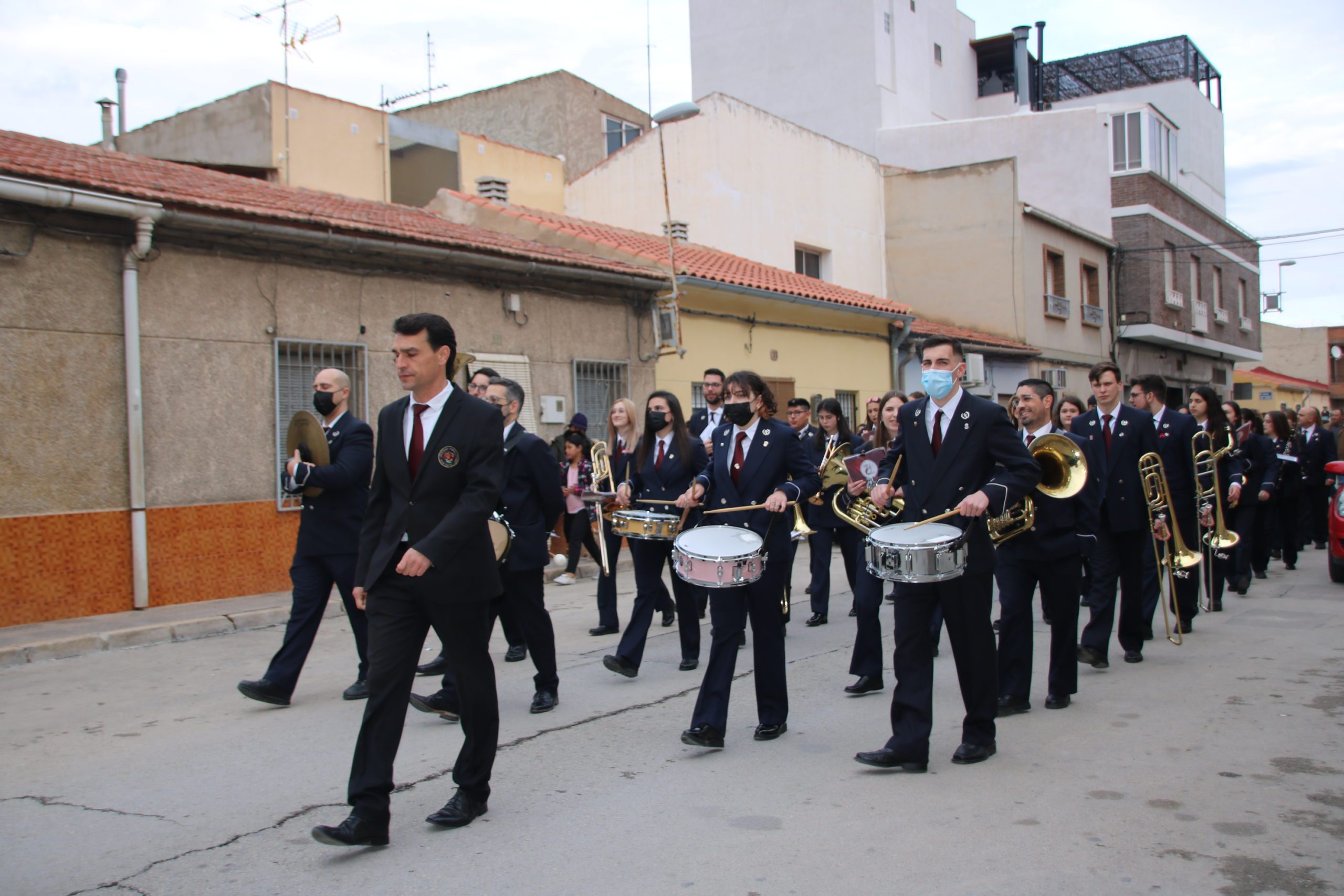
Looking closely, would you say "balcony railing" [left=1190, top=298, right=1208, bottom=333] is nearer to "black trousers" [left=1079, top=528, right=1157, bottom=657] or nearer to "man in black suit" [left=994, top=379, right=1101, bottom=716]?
"black trousers" [left=1079, top=528, right=1157, bottom=657]

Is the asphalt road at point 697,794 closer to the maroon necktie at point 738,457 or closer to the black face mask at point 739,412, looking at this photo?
the maroon necktie at point 738,457

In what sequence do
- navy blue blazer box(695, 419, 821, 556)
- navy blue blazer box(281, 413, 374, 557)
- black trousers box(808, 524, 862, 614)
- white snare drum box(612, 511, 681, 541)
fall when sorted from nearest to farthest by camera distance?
1. navy blue blazer box(695, 419, 821, 556)
2. navy blue blazer box(281, 413, 374, 557)
3. white snare drum box(612, 511, 681, 541)
4. black trousers box(808, 524, 862, 614)

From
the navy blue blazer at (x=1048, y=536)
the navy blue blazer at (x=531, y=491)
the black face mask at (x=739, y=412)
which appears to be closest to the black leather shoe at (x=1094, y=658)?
the navy blue blazer at (x=1048, y=536)

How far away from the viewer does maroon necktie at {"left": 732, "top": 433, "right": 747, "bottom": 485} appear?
19.0 feet

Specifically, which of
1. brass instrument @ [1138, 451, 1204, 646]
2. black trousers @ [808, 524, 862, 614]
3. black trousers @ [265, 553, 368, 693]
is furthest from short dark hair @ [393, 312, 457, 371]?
black trousers @ [808, 524, 862, 614]

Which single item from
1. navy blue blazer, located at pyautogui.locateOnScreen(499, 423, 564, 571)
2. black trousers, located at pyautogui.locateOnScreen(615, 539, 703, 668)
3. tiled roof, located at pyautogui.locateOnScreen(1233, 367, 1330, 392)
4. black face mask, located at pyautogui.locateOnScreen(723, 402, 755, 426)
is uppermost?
tiled roof, located at pyautogui.locateOnScreen(1233, 367, 1330, 392)

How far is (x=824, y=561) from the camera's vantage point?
9.32 m

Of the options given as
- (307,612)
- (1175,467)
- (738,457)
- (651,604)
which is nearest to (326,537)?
(307,612)

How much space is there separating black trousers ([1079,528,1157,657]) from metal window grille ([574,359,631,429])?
8916 mm

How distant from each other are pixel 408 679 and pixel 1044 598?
12.4ft

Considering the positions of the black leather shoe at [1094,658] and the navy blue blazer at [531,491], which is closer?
the navy blue blazer at [531,491]

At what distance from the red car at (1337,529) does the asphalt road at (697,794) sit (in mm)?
4350

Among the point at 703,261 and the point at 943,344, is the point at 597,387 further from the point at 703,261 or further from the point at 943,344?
the point at 943,344

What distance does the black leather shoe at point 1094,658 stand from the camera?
7.13m
